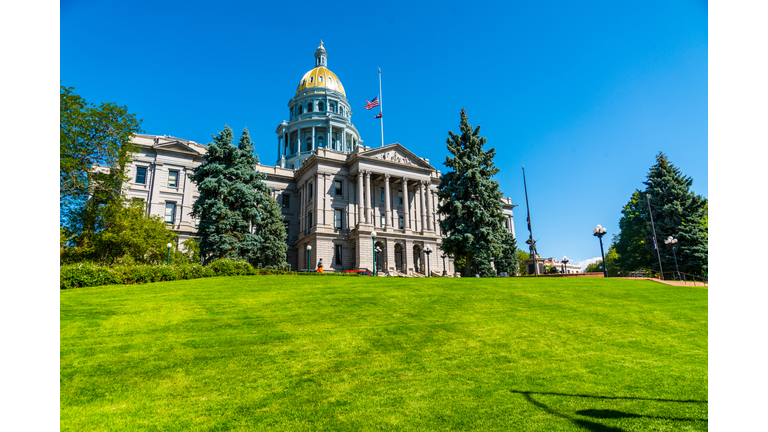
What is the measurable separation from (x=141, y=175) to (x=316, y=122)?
32.4 m

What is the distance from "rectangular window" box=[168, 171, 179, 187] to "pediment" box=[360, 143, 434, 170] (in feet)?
74.5

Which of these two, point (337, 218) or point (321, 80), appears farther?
point (321, 80)

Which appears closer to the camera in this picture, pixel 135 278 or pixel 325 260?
pixel 135 278

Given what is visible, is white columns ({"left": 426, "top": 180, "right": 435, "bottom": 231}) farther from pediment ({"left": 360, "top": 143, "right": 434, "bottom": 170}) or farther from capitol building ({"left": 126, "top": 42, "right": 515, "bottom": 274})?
pediment ({"left": 360, "top": 143, "right": 434, "bottom": 170})

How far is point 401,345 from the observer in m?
10.0

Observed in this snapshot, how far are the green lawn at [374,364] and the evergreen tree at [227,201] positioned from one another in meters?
17.0

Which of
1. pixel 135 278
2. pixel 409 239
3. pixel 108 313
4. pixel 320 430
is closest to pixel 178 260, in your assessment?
pixel 135 278

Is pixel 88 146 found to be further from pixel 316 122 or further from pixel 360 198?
pixel 316 122

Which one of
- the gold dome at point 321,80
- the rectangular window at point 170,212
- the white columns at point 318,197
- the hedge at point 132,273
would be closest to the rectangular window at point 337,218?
the white columns at point 318,197

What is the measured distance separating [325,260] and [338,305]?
3448 cm

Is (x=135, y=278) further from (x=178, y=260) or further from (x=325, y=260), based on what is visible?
(x=325, y=260)

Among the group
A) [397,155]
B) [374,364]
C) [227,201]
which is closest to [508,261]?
[397,155]

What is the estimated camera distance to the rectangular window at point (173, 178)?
48.7m

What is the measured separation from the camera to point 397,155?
179 feet
